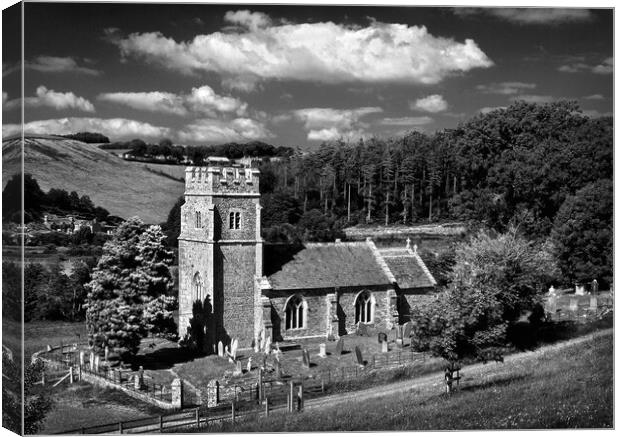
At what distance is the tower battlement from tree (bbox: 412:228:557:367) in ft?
28.5

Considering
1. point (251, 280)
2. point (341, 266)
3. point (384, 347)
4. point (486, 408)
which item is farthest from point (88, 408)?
point (341, 266)

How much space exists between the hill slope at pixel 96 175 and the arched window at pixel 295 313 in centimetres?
721

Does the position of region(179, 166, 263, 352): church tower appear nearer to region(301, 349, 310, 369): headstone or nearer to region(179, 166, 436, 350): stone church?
region(179, 166, 436, 350): stone church

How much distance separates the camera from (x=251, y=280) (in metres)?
35.7

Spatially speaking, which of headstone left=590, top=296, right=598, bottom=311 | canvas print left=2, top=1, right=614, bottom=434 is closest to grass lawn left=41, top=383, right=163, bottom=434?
canvas print left=2, top=1, right=614, bottom=434

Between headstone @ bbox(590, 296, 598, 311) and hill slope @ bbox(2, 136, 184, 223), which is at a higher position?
hill slope @ bbox(2, 136, 184, 223)

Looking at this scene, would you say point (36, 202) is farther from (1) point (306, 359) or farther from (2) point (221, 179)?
(1) point (306, 359)

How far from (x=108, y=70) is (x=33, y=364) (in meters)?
8.66

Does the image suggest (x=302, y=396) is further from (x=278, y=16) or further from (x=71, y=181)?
(x=71, y=181)

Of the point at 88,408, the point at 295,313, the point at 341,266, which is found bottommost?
the point at 88,408

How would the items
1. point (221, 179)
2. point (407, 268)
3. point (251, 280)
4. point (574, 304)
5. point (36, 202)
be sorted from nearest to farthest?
point (36, 202) < point (574, 304) < point (221, 179) < point (251, 280) < point (407, 268)

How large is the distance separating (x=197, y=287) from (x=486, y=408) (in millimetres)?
15621

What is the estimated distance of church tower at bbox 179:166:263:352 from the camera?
114ft

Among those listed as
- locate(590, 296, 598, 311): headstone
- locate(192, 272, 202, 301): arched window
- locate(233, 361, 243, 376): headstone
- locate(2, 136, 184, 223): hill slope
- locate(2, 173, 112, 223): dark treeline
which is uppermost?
locate(2, 136, 184, 223): hill slope
